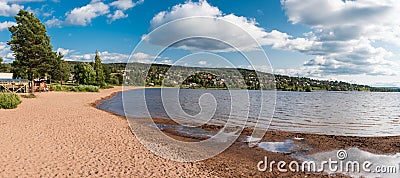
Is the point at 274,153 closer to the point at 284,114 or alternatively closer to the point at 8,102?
the point at 284,114

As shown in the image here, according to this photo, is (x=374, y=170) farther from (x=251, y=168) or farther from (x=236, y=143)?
(x=236, y=143)

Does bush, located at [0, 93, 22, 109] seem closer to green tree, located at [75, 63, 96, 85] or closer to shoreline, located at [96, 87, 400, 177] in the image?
shoreline, located at [96, 87, 400, 177]

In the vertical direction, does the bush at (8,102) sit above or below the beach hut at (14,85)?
below

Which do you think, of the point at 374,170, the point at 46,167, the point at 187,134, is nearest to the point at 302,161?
the point at 374,170

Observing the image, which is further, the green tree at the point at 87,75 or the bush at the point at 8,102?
the green tree at the point at 87,75

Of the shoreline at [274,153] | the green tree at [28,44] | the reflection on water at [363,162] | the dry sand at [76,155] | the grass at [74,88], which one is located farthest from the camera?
the grass at [74,88]

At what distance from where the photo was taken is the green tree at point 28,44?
34156 mm

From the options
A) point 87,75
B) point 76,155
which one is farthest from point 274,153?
point 87,75

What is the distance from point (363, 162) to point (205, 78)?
839 cm

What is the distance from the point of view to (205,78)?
15.1 m

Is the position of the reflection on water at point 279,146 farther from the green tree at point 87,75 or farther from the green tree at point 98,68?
the green tree at point 98,68

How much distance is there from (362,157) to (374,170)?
214cm

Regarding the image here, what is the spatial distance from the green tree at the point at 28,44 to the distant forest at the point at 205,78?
11.3 m

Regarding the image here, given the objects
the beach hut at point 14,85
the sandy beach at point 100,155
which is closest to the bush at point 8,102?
the sandy beach at point 100,155
